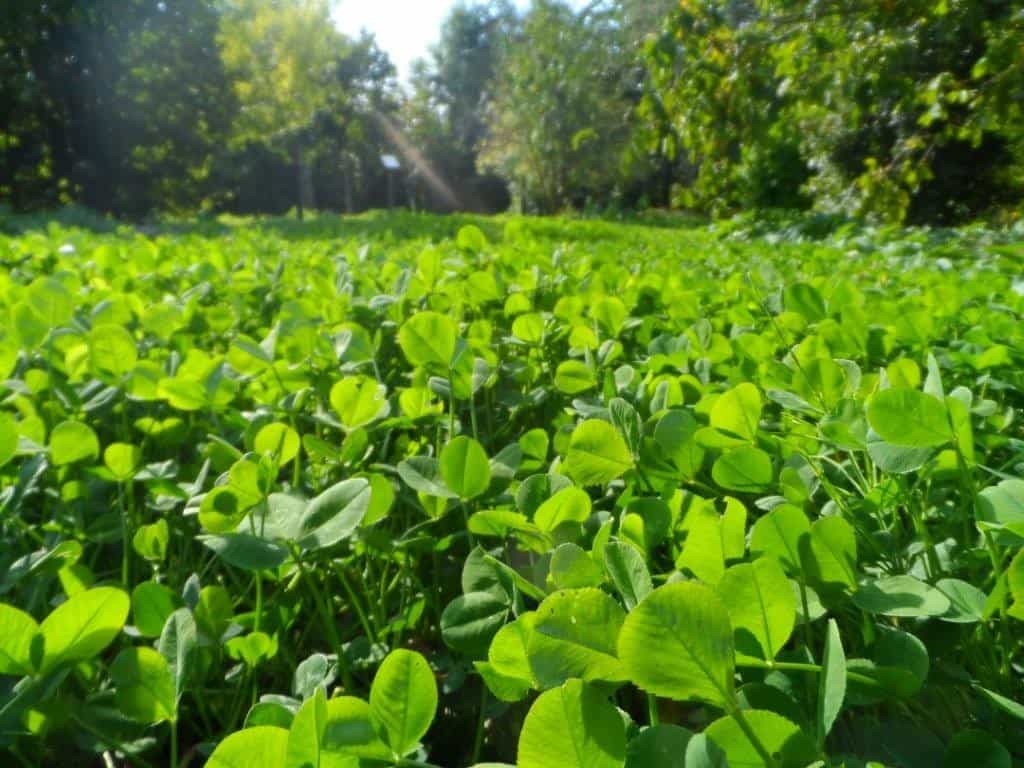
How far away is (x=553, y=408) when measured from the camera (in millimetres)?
1099

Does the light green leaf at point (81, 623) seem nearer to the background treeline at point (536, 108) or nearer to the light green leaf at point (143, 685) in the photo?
the light green leaf at point (143, 685)

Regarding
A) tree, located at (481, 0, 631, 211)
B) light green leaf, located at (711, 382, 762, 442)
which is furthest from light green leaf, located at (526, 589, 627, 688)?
tree, located at (481, 0, 631, 211)

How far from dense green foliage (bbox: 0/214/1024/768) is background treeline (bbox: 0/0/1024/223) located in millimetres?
3647

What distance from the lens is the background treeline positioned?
4410 millimetres

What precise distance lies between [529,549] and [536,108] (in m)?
29.3

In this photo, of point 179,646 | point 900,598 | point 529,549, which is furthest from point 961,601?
point 179,646

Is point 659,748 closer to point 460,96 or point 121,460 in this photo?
point 121,460

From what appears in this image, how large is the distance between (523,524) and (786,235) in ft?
34.8

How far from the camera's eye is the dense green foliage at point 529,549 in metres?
0.38

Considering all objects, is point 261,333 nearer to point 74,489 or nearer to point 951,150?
point 74,489

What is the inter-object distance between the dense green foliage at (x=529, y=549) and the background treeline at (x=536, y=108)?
144 inches

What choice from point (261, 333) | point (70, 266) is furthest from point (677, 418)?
point (70, 266)

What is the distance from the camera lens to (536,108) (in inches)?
1108

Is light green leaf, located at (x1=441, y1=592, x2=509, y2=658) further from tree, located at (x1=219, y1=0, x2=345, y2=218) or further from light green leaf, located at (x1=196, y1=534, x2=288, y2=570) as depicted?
tree, located at (x1=219, y1=0, x2=345, y2=218)
